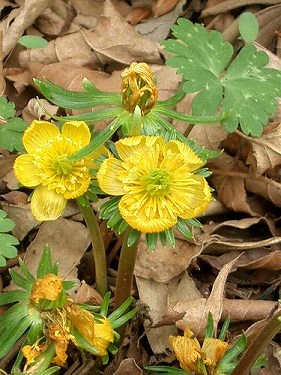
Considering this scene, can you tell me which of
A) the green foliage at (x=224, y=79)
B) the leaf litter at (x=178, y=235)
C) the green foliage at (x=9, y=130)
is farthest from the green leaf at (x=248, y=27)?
the green foliage at (x=9, y=130)

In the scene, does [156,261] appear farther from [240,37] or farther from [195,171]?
[240,37]

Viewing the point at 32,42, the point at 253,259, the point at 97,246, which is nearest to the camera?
the point at 97,246

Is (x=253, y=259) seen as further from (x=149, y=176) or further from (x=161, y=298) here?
(x=149, y=176)

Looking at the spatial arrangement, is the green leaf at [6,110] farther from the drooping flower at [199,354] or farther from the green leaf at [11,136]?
the drooping flower at [199,354]

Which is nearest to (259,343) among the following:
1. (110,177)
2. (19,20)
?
(110,177)

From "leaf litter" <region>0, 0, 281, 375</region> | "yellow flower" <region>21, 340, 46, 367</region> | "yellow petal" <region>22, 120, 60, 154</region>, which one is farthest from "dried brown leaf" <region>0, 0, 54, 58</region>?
"yellow flower" <region>21, 340, 46, 367</region>
